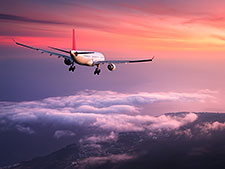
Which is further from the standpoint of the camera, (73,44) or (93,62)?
(93,62)

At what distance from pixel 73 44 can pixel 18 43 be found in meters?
16.4

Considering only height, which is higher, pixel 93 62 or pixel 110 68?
pixel 93 62

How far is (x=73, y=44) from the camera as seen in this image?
236ft

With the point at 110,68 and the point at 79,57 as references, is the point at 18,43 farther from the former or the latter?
the point at 110,68

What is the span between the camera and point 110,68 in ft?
245

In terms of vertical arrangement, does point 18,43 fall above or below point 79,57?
above

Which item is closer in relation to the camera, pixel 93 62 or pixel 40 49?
pixel 40 49

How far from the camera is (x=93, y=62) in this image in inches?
3130

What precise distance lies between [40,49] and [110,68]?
22.6m

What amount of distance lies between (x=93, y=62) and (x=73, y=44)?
10.5 m

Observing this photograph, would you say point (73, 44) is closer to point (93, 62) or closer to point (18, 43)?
point (93, 62)

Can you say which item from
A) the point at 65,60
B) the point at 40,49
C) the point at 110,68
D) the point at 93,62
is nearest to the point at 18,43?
the point at 40,49

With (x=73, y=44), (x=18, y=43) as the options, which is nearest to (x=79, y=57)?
(x=73, y=44)

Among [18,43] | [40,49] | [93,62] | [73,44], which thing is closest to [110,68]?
[93,62]
